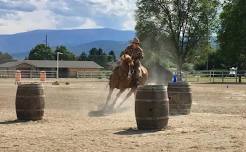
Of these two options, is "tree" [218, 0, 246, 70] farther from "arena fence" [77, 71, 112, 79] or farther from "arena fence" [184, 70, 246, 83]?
"arena fence" [77, 71, 112, 79]

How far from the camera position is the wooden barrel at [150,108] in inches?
464

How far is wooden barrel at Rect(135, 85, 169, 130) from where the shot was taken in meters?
11.8

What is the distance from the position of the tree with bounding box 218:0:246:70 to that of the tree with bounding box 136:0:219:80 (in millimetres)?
4956

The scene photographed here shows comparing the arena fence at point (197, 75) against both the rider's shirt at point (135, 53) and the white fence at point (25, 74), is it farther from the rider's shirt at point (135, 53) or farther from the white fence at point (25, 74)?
the rider's shirt at point (135, 53)

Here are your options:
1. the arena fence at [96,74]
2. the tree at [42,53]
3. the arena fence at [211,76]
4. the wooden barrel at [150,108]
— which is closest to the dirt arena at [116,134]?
the wooden barrel at [150,108]

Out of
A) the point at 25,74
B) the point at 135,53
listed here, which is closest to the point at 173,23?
the point at 25,74

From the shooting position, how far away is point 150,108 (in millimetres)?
11805

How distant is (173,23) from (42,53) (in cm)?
7320

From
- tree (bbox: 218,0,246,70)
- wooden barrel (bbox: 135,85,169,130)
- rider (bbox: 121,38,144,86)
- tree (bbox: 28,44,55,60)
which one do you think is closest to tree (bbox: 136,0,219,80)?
tree (bbox: 218,0,246,70)

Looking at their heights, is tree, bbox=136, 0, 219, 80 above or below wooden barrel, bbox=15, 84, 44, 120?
above

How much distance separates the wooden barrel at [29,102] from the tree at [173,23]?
59.0 meters

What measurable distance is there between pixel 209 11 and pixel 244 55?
9.56 meters

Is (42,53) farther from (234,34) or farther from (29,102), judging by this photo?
(29,102)

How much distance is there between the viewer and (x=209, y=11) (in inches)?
2881
